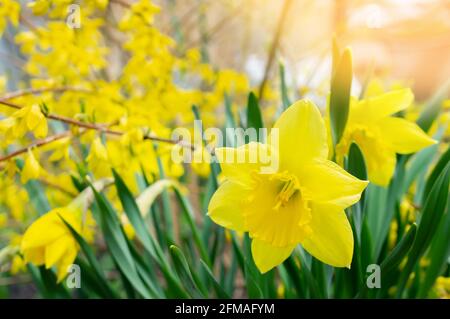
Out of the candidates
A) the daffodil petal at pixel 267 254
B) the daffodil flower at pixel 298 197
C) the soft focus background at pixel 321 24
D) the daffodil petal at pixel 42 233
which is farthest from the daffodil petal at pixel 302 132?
the soft focus background at pixel 321 24

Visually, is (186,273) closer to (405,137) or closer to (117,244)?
(117,244)

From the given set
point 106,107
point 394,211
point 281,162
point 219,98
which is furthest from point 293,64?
point 281,162

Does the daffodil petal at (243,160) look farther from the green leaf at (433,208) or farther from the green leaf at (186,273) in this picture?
the green leaf at (433,208)

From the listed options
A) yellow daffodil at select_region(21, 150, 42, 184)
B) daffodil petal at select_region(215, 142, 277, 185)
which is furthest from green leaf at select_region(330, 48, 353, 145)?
yellow daffodil at select_region(21, 150, 42, 184)

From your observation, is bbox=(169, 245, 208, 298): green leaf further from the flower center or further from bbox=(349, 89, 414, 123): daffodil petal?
bbox=(349, 89, 414, 123): daffodil petal

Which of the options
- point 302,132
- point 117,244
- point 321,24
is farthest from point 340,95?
point 321,24
